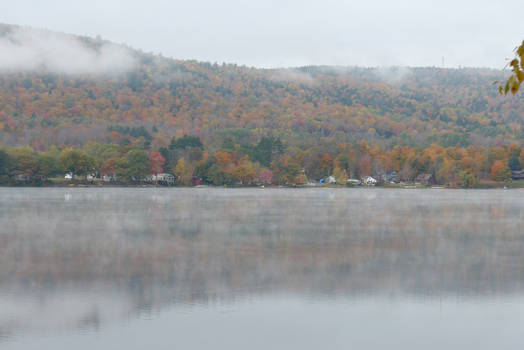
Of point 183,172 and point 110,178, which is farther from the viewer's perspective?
point 110,178

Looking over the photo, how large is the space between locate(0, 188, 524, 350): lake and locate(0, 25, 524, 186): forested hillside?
85.8 meters

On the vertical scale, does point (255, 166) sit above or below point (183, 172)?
above

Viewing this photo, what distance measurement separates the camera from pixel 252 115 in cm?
15862

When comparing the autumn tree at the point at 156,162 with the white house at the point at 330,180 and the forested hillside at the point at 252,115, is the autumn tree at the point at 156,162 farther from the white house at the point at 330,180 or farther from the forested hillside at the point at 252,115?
the white house at the point at 330,180

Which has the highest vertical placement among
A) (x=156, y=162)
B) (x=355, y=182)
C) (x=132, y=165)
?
(x=156, y=162)

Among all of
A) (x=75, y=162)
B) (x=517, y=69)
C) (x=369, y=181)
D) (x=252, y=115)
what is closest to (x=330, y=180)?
(x=369, y=181)

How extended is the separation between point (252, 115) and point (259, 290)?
5796 inches

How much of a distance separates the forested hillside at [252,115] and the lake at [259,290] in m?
85.8

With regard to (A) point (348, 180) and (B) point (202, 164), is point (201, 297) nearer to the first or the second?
(B) point (202, 164)

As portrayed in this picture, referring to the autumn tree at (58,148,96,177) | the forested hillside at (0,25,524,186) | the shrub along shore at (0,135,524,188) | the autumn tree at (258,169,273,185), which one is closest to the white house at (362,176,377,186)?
the shrub along shore at (0,135,524,188)

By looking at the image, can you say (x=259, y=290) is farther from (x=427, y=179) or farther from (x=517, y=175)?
(x=517, y=175)

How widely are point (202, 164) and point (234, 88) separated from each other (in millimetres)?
81272

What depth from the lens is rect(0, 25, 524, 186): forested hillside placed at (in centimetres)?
12188

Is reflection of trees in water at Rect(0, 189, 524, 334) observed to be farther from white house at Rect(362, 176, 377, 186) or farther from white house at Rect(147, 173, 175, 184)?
white house at Rect(362, 176, 377, 186)
